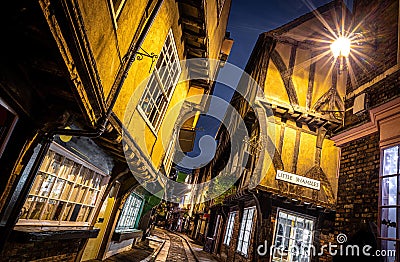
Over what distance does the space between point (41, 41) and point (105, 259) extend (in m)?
9.23

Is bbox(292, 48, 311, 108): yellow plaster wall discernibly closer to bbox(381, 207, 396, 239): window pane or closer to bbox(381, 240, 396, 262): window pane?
bbox(381, 207, 396, 239): window pane

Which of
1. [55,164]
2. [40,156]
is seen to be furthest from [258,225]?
[40,156]

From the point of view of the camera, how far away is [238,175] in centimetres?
1441

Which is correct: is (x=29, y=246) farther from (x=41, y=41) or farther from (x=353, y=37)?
(x=353, y=37)

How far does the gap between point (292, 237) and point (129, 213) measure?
25.6ft

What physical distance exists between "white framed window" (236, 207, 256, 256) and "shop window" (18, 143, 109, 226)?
7210 millimetres

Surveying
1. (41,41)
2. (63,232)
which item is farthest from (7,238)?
(41,41)

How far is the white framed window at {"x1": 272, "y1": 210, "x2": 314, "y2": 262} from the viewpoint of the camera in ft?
35.6

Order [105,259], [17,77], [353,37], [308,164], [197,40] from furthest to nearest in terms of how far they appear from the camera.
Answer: [308,164], [105,259], [197,40], [353,37], [17,77]

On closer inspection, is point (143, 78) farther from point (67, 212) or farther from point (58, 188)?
point (67, 212)

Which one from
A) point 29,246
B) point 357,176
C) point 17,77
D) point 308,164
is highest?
point 308,164

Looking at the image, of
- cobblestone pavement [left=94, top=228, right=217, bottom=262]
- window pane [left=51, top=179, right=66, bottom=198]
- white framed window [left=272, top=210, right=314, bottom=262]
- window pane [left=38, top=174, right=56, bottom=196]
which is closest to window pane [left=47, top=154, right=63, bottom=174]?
window pane [left=38, top=174, right=56, bottom=196]

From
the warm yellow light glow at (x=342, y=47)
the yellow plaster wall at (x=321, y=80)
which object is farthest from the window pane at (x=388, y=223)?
the yellow plaster wall at (x=321, y=80)

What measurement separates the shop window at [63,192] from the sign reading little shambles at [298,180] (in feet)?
24.6
